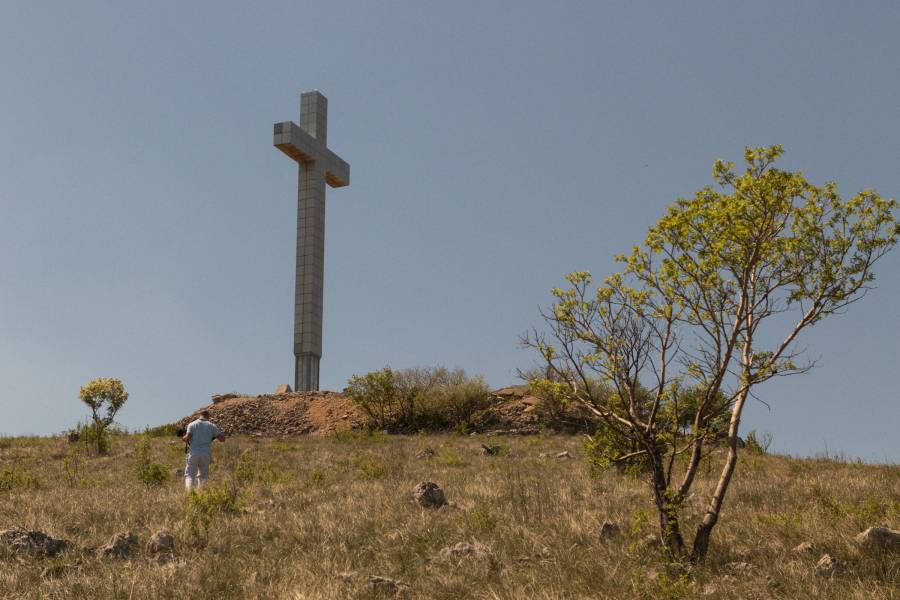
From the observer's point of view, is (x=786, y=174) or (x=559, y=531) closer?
(x=786, y=174)

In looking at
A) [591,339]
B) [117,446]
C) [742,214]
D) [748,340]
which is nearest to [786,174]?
[742,214]

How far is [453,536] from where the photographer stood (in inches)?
356

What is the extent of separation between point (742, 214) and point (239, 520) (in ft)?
22.4

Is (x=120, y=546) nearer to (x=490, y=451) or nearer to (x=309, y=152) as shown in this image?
(x=490, y=451)

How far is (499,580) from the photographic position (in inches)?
287

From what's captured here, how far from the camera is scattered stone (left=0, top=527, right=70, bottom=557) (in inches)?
337

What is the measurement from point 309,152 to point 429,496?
2727 centimetres

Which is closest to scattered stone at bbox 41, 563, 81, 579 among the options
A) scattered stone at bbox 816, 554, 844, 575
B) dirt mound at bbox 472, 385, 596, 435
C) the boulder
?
the boulder

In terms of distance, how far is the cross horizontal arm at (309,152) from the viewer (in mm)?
35156

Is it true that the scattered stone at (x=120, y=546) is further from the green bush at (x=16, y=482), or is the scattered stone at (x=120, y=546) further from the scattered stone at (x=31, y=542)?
the green bush at (x=16, y=482)

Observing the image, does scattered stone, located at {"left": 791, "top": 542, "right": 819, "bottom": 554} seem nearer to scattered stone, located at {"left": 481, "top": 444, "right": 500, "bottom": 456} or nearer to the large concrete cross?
scattered stone, located at {"left": 481, "top": 444, "right": 500, "bottom": 456}

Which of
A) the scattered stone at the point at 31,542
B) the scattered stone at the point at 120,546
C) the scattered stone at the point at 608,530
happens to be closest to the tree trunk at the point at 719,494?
the scattered stone at the point at 608,530

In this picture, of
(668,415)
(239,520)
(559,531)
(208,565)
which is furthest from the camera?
(239,520)

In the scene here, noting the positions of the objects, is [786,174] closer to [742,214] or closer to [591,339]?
[742,214]
